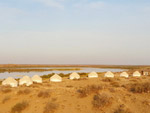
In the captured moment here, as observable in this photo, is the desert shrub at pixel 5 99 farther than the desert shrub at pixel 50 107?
Yes

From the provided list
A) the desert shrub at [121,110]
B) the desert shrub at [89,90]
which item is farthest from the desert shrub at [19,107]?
the desert shrub at [121,110]

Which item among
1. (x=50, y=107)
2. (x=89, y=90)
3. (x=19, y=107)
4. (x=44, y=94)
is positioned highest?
(x=89, y=90)

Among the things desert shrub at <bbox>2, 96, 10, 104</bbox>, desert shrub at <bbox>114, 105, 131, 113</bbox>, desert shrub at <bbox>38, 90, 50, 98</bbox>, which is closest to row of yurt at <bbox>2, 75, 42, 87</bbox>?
desert shrub at <bbox>2, 96, 10, 104</bbox>

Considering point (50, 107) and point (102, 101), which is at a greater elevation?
point (102, 101)

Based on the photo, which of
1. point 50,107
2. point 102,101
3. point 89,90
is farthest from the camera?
point 89,90

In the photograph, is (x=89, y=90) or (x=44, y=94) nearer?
(x=89, y=90)

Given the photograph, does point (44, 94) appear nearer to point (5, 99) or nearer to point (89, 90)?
point (5, 99)

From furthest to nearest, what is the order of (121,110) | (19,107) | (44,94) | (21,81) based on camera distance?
(21,81)
(44,94)
(19,107)
(121,110)

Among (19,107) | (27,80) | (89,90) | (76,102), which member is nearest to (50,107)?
(76,102)

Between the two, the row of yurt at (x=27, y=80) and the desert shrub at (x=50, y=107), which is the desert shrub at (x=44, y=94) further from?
the row of yurt at (x=27, y=80)

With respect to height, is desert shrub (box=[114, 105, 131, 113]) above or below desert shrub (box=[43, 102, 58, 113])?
above

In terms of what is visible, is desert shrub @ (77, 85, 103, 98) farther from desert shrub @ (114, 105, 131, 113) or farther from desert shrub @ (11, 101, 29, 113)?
desert shrub @ (11, 101, 29, 113)

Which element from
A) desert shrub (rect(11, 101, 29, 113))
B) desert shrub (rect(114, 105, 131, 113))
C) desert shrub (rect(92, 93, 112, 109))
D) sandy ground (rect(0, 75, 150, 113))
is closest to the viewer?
desert shrub (rect(114, 105, 131, 113))

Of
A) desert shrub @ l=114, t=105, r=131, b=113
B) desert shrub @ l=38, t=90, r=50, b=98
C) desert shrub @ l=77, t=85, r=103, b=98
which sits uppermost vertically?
desert shrub @ l=77, t=85, r=103, b=98
